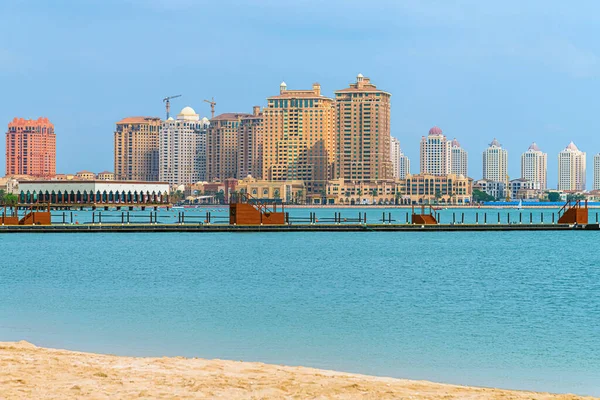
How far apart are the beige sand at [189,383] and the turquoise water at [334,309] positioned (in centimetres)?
348

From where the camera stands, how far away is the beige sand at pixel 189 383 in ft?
55.6

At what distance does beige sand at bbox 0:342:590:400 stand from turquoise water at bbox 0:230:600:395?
137 inches

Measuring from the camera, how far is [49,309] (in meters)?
34.1

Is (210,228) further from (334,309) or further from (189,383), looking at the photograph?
(189,383)

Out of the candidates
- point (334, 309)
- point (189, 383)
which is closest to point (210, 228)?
point (334, 309)

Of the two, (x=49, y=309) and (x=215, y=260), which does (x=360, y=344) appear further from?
(x=215, y=260)

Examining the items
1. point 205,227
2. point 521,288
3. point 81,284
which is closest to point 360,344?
point 521,288

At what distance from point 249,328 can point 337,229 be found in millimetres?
65629

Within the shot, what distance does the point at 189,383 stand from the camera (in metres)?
18.0

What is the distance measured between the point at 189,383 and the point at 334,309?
1733 centimetres

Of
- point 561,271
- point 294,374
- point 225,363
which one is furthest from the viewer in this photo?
point 561,271

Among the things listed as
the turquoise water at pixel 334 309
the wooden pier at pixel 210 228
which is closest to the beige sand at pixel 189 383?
the turquoise water at pixel 334 309

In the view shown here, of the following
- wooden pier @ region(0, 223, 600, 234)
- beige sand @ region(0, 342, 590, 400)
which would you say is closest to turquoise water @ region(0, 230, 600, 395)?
beige sand @ region(0, 342, 590, 400)

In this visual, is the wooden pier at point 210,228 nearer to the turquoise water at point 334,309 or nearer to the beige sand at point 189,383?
the turquoise water at point 334,309
